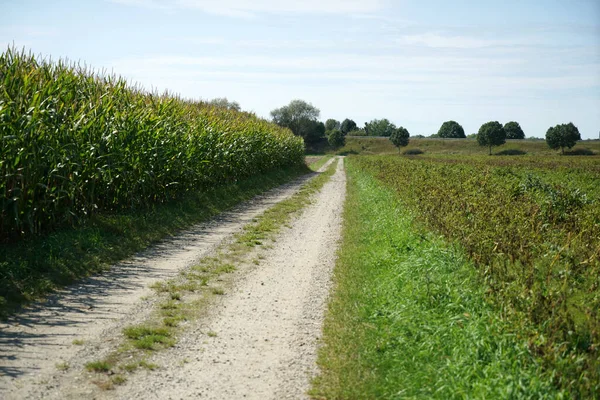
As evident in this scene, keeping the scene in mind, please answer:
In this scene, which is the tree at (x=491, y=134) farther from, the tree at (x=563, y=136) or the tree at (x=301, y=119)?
the tree at (x=301, y=119)

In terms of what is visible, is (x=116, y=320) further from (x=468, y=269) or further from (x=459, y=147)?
(x=459, y=147)

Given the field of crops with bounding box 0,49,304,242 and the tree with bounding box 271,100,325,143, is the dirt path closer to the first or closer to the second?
the field of crops with bounding box 0,49,304,242

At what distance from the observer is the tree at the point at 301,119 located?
119125 millimetres

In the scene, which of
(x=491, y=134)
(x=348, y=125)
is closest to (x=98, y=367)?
(x=491, y=134)

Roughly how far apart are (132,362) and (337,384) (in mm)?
2049

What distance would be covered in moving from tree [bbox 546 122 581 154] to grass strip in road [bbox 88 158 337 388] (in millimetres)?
95977

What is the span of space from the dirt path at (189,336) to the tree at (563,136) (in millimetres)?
98841

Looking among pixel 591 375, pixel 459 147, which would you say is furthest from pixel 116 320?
pixel 459 147

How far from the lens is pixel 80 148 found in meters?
11.1

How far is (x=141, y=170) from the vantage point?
44.5ft

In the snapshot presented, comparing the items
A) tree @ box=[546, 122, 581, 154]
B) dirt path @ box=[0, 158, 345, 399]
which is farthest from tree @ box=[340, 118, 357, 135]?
dirt path @ box=[0, 158, 345, 399]

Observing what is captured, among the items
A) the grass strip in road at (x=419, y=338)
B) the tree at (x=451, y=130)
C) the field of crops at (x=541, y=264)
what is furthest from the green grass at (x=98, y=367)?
the tree at (x=451, y=130)

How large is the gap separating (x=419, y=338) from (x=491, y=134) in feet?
360

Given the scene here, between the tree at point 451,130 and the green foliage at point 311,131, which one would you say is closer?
the green foliage at point 311,131
